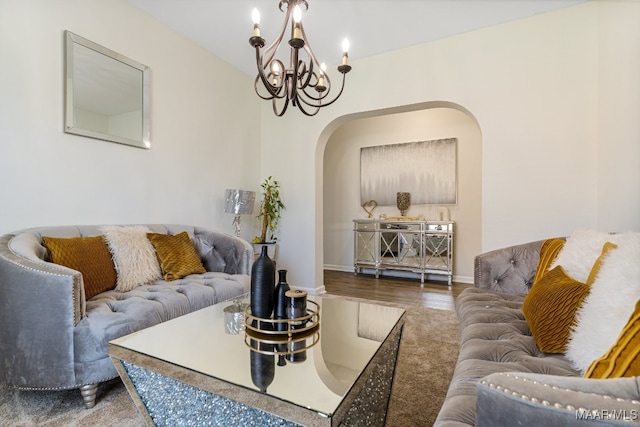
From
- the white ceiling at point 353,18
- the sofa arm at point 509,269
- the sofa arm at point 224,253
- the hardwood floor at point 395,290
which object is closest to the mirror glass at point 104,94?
the white ceiling at point 353,18

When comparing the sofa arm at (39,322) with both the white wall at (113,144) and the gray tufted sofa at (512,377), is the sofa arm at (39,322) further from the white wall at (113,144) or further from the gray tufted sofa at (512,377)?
the gray tufted sofa at (512,377)

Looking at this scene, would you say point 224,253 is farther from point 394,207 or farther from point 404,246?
point 394,207

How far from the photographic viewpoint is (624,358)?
622mm

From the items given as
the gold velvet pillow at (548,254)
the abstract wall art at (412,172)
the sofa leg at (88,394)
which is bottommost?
the sofa leg at (88,394)

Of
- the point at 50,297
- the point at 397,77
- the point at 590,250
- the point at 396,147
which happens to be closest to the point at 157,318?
the point at 50,297

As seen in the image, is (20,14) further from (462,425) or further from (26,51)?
(462,425)

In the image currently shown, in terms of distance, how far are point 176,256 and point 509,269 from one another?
2.42m

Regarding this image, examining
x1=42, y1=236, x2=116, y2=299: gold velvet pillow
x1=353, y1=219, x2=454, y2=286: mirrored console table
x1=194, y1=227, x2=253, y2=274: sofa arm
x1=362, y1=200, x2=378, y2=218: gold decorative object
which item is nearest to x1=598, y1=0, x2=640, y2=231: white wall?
x1=353, y1=219, x2=454, y2=286: mirrored console table

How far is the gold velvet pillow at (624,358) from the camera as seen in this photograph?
60 centimetres

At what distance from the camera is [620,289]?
2.86ft

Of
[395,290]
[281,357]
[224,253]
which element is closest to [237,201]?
[224,253]

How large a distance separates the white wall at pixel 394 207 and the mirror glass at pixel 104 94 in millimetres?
3321

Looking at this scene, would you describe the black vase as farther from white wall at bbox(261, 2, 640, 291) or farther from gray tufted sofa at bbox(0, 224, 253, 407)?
white wall at bbox(261, 2, 640, 291)

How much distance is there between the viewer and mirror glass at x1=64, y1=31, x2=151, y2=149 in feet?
7.29
